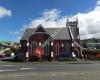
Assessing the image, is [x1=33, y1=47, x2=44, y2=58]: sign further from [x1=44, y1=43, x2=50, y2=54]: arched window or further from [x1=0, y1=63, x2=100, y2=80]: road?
[x1=0, y1=63, x2=100, y2=80]: road

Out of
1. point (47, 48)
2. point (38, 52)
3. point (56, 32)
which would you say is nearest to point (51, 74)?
point (38, 52)

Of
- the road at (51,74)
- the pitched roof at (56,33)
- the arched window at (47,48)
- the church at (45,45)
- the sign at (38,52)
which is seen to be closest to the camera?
the road at (51,74)

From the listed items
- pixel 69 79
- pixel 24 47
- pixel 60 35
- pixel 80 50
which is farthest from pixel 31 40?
pixel 69 79

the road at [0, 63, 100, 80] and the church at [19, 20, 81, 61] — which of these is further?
the church at [19, 20, 81, 61]

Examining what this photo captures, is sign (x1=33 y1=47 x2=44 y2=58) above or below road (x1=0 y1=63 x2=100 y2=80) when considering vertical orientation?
above

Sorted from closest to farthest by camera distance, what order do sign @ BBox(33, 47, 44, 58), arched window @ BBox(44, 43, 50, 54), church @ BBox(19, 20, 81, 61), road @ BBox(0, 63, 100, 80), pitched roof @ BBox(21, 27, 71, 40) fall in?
road @ BBox(0, 63, 100, 80)
sign @ BBox(33, 47, 44, 58)
church @ BBox(19, 20, 81, 61)
arched window @ BBox(44, 43, 50, 54)
pitched roof @ BBox(21, 27, 71, 40)

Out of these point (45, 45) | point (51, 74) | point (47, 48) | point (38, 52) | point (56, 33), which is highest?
point (56, 33)

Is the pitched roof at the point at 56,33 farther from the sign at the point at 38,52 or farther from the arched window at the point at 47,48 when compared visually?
the sign at the point at 38,52

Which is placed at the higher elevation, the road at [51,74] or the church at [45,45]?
the church at [45,45]

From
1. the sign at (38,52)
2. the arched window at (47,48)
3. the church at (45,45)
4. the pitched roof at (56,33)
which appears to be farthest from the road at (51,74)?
the pitched roof at (56,33)

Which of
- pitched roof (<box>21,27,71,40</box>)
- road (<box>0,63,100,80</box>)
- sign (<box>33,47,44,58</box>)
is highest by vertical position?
pitched roof (<box>21,27,71,40</box>)

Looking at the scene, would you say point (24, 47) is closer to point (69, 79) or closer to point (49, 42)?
point (49, 42)

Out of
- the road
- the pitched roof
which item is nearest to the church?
the pitched roof

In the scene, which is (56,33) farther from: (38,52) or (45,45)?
(38,52)
